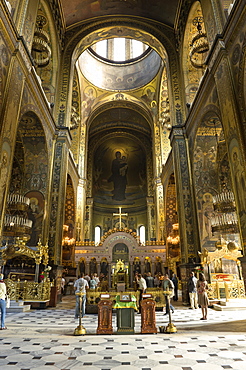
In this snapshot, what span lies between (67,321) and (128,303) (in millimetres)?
2534

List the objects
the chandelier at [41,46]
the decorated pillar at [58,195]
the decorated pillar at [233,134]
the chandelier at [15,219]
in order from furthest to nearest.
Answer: the decorated pillar at [58,195] < the chandelier at [41,46] < the chandelier at [15,219] < the decorated pillar at [233,134]

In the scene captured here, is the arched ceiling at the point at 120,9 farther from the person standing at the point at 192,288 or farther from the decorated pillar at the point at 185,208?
the person standing at the point at 192,288

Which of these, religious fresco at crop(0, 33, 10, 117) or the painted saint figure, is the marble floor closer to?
religious fresco at crop(0, 33, 10, 117)

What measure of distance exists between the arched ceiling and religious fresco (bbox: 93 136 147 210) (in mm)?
15014

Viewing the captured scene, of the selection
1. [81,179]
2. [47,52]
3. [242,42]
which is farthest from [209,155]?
[81,179]

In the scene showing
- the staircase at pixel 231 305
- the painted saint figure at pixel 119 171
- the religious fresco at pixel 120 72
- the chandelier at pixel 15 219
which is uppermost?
the religious fresco at pixel 120 72

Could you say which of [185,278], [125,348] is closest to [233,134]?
[125,348]

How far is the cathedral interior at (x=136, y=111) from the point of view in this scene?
8.20 metres

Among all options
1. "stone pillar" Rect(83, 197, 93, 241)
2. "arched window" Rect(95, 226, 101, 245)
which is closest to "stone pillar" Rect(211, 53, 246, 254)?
"stone pillar" Rect(83, 197, 93, 241)

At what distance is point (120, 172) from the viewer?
104ft

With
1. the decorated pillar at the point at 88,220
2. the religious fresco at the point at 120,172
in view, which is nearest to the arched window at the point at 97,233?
the decorated pillar at the point at 88,220

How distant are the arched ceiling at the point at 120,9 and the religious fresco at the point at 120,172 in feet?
49.3

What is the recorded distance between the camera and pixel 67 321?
26.1ft

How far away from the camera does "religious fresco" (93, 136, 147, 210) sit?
100 ft
